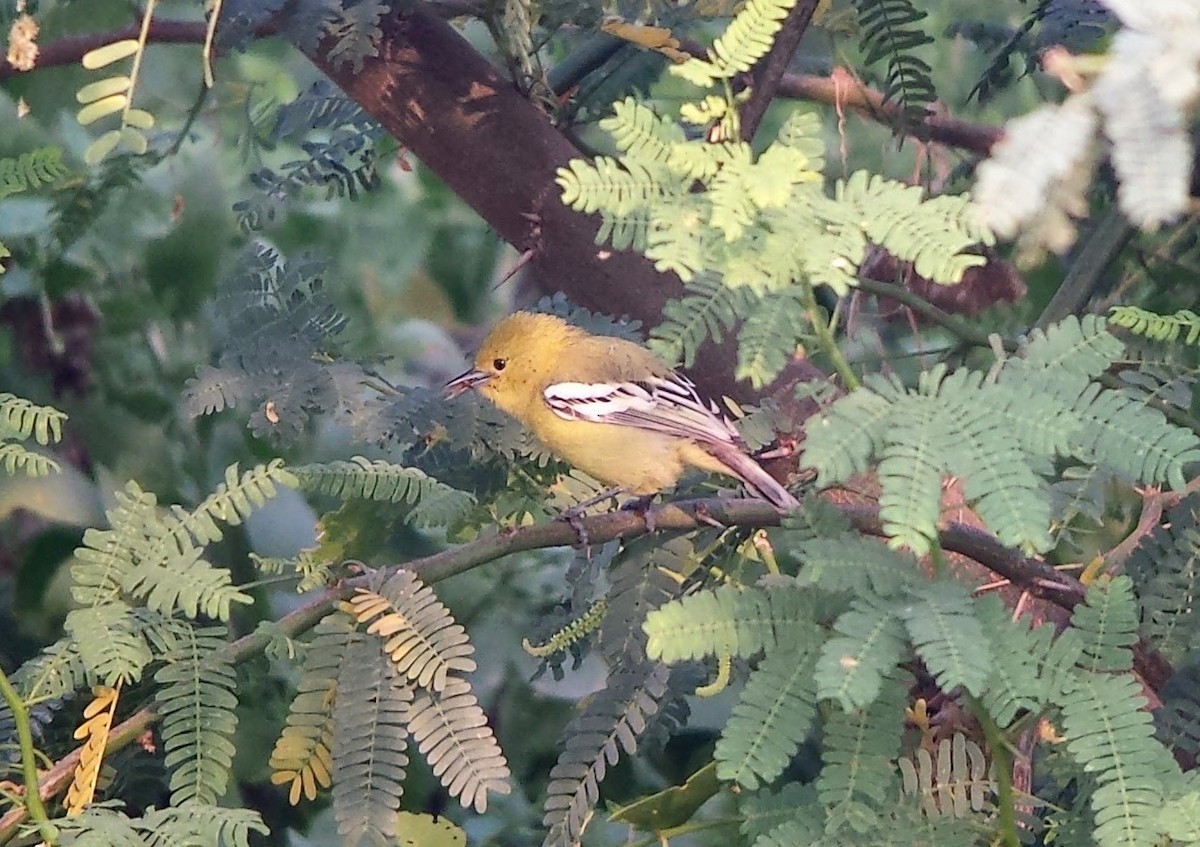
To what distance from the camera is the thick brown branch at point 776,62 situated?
2.23m

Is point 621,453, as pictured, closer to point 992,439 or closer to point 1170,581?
point 1170,581

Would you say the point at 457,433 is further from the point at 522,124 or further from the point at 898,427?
the point at 898,427

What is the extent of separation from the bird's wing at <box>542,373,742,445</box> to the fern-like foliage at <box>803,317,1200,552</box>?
88cm

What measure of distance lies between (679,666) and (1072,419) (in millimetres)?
931

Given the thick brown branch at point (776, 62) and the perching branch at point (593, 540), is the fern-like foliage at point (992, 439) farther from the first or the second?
the thick brown branch at point (776, 62)

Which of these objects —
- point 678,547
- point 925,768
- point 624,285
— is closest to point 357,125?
point 624,285

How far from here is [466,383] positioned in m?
2.60

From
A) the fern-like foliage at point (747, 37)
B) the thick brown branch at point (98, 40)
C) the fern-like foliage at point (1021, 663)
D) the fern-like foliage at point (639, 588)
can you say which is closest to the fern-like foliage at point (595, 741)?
the fern-like foliage at point (639, 588)

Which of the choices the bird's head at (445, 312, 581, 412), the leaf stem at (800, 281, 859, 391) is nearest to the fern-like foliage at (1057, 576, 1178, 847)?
the leaf stem at (800, 281, 859, 391)

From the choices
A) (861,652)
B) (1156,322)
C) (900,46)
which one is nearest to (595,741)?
(861,652)

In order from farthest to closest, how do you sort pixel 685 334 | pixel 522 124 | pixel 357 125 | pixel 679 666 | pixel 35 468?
pixel 357 125
pixel 522 124
pixel 679 666
pixel 35 468
pixel 685 334

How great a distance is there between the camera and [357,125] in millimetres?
2783

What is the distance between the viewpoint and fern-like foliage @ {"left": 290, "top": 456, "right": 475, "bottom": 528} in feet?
5.95

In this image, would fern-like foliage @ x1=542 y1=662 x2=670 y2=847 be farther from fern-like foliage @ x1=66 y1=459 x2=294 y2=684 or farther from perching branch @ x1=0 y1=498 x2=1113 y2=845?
fern-like foliage @ x1=66 y1=459 x2=294 y2=684
